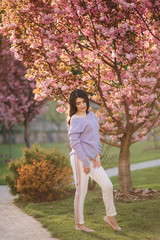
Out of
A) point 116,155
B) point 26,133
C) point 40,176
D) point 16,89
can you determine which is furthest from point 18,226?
point 16,89

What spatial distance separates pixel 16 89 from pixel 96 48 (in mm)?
9729

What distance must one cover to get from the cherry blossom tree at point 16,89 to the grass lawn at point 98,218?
25.2 ft

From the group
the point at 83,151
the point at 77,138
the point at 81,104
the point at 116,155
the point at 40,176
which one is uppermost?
the point at 81,104

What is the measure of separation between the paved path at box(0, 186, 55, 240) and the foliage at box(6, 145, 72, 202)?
0.55 metres

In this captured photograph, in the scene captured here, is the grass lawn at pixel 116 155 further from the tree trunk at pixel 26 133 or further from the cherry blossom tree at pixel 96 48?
the cherry blossom tree at pixel 96 48

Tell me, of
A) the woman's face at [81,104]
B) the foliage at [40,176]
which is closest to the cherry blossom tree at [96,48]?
the foliage at [40,176]

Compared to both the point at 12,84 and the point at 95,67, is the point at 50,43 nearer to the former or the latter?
the point at 95,67

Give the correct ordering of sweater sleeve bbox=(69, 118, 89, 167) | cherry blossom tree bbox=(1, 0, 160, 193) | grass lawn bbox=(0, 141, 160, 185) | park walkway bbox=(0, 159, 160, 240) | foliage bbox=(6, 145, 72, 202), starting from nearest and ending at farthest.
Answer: sweater sleeve bbox=(69, 118, 89, 167) < park walkway bbox=(0, 159, 160, 240) < cherry blossom tree bbox=(1, 0, 160, 193) < foliage bbox=(6, 145, 72, 202) < grass lawn bbox=(0, 141, 160, 185)

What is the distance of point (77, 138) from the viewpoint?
17.3 ft

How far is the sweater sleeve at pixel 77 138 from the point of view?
17.1 ft

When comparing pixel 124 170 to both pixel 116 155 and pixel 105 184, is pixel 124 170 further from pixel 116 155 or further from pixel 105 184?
pixel 105 184

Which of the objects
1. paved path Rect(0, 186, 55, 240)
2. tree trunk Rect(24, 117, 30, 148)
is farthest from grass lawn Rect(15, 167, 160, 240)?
tree trunk Rect(24, 117, 30, 148)

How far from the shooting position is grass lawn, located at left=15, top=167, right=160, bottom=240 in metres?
5.38

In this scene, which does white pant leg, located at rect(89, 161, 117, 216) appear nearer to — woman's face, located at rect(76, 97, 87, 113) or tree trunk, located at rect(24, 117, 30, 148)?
woman's face, located at rect(76, 97, 87, 113)
